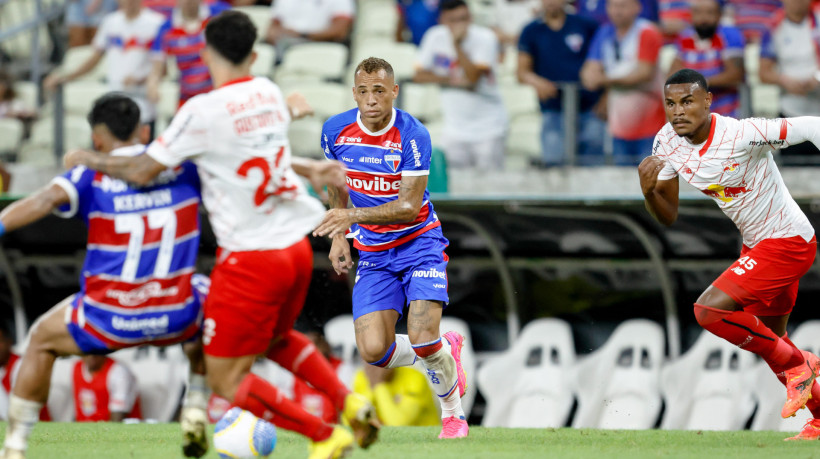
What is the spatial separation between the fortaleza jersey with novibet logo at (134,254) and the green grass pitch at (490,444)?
111cm

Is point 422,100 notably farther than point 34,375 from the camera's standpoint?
Yes

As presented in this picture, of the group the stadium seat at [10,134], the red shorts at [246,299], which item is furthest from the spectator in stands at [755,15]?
the stadium seat at [10,134]

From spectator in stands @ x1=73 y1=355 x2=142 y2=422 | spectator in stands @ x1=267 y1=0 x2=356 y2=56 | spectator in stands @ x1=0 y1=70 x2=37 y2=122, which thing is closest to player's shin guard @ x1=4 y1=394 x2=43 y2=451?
spectator in stands @ x1=73 y1=355 x2=142 y2=422

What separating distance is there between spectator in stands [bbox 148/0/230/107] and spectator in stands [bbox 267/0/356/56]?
113 centimetres

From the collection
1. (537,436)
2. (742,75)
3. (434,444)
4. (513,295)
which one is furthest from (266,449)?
(742,75)

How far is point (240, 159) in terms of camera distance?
5.27m

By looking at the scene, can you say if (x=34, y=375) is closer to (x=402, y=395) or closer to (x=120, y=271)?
(x=120, y=271)

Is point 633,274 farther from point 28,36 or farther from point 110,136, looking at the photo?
point 28,36

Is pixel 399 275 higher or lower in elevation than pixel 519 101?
lower

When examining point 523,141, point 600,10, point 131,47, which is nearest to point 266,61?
point 131,47

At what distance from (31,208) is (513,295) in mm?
5874

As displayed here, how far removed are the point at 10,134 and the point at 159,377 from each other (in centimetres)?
393

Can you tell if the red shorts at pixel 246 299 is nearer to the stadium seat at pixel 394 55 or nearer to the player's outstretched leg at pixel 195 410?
the player's outstretched leg at pixel 195 410

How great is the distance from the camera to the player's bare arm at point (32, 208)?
5246mm
